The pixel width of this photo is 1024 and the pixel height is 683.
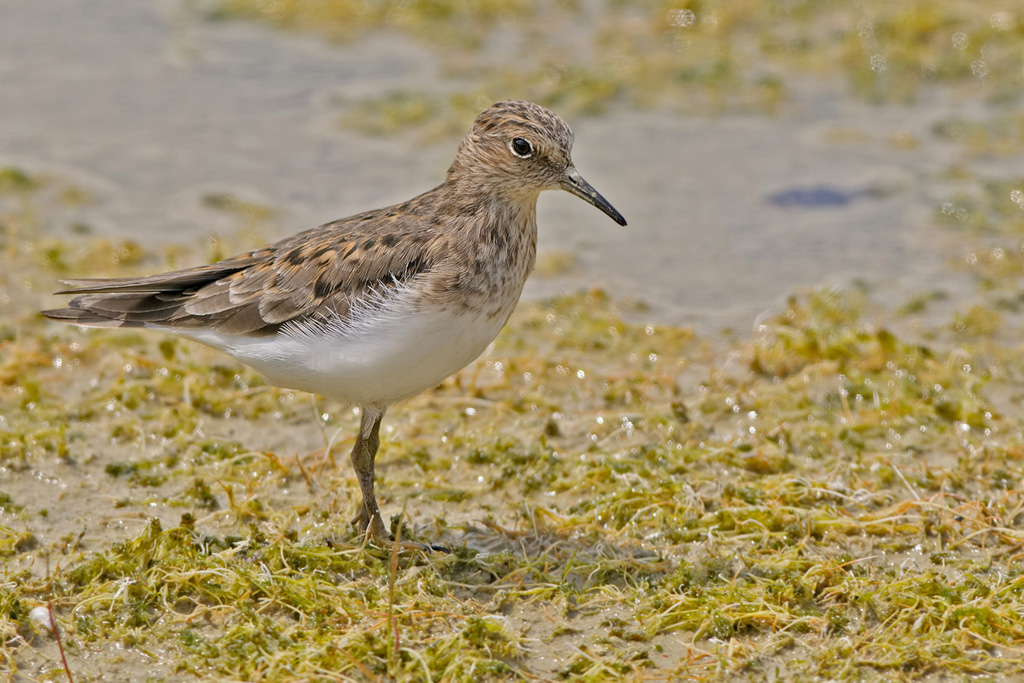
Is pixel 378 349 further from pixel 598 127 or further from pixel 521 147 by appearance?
pixel 598 127

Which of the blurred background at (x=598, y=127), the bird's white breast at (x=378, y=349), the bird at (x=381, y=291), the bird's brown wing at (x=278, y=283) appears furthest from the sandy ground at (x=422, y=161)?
the bird's white breast at (x=378, y=349)

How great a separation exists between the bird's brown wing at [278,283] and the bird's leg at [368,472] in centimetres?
67

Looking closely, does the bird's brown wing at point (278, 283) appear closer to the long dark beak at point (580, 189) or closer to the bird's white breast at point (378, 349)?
the bird's white breast at point (378, 349)

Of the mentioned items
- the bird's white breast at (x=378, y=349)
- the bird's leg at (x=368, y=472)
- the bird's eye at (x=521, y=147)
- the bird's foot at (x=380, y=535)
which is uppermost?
the bird's eye at (x=521, y=147)

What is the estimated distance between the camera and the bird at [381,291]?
6.01 metres

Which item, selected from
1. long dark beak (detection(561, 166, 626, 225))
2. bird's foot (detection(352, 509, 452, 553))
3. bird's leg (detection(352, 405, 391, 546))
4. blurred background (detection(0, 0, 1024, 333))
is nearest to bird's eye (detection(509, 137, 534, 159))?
long dark beak (detection(561, 166, 626, 225))

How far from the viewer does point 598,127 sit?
12055 millimetres

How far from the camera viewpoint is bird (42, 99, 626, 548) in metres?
6.01

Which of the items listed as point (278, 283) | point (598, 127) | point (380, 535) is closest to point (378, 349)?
point (278, 283)

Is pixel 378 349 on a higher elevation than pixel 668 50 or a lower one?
lower

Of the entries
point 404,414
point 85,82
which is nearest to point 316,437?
point 404,414

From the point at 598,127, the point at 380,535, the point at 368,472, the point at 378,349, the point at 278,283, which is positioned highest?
the point at 598,127

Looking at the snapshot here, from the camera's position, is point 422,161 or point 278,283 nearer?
point 278,283

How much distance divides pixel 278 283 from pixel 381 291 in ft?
2.31
